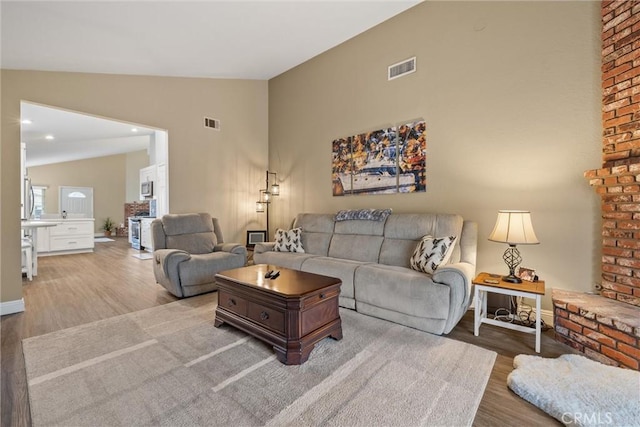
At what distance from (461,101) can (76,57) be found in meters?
4.43

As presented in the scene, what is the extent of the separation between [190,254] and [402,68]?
149 inches

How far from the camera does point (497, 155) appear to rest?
9.57 feet

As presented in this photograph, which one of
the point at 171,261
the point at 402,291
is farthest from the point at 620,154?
the point at 171,261

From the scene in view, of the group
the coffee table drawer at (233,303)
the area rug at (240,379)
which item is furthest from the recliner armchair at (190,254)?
the area rug at (240,379)

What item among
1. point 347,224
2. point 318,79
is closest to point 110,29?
point 318,79

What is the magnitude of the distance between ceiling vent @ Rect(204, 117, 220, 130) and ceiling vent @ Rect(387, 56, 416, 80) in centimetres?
300

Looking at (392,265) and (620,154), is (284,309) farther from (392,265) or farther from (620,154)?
(620,154)

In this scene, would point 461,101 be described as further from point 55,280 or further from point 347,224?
point 55,280

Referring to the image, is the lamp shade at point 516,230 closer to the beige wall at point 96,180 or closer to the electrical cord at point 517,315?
the electrical cord at point 517,315

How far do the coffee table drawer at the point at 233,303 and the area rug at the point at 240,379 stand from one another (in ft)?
0.69

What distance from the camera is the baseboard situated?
2811 millimetres

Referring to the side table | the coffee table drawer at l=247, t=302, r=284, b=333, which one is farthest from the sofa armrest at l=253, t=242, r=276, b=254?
the side table

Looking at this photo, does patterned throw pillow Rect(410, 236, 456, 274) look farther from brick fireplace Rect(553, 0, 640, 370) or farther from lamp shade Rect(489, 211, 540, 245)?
brick fireplace Rect(553, 0, 640, 370)

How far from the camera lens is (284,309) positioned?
199cm
